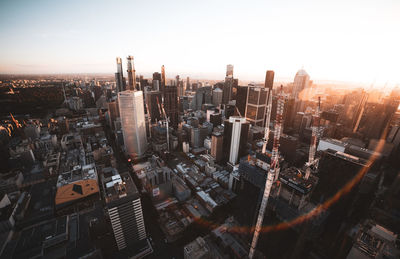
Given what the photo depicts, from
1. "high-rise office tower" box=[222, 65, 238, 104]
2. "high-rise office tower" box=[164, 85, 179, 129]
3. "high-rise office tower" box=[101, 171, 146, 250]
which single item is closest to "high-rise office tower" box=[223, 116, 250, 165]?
"high-rise office tower" box=[101, 171, 146, 250]

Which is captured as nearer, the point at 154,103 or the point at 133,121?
the point at 133,121

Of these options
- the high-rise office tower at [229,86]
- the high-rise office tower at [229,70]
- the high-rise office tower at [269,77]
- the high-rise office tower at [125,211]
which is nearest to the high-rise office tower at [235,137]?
the high-rise office tower at [125,211]

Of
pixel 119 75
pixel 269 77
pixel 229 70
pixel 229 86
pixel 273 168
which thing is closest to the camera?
pixel 273 168

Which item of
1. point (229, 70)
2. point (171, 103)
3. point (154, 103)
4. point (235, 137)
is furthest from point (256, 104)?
point (154, 103)

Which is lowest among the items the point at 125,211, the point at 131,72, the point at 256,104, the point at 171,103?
the point at 125,211

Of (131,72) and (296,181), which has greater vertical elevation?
(131,72)

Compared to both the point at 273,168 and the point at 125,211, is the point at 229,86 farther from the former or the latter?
the point at 125,211

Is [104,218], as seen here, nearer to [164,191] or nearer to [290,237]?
[164,191]

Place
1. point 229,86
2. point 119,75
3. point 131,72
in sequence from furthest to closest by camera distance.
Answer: point 229,86, point 119,75, point 131,72
